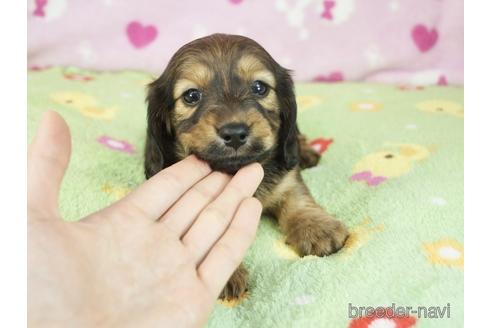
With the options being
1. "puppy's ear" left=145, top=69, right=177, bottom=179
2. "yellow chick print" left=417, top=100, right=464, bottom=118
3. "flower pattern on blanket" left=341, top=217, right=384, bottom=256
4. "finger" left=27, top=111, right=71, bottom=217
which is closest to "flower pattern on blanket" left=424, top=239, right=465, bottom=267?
"flower pattern on blanket" left=341, top=217, right=384, bottom=256

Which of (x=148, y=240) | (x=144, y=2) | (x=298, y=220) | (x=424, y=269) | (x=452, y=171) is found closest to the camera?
(x=148, y=240)

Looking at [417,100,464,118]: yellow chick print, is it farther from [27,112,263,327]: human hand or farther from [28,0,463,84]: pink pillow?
[27,112,263,327]: human hand

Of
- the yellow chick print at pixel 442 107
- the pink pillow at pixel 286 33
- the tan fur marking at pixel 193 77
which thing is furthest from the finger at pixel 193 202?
the pink pillow at pixel 286 33

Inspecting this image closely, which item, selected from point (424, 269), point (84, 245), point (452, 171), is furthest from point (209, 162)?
point (452, 171)

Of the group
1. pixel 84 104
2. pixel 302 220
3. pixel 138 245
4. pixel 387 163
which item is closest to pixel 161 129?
pixel 302 220

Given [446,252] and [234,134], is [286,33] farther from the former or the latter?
[446,252]

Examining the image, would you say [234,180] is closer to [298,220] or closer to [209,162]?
[209,162]
